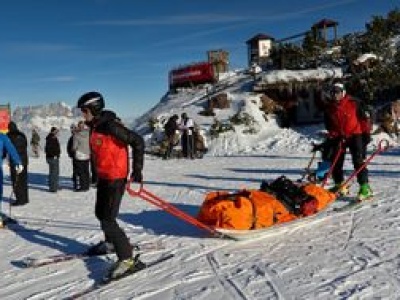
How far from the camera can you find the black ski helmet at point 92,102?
589 cm

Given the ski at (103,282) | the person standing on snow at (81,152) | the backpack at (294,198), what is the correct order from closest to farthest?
the ski at (103,282) → the backpack at (294,198) → the person standing on snow at (81,152)

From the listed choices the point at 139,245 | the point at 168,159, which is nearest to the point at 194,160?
the point at 168,159

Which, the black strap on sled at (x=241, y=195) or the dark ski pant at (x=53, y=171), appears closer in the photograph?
the black strap on sled at (x=241, y=195)

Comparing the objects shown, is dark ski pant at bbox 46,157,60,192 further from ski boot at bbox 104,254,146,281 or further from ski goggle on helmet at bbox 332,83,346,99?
Answer: ski boot at bbox 104,254,146,281

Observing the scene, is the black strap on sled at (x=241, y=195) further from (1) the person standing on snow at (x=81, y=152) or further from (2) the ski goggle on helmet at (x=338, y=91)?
(1) the person standing on snow at (x=81, y=152)

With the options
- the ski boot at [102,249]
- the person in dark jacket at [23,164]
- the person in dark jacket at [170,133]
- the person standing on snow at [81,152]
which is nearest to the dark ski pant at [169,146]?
the person in dark jacket at [170,133]

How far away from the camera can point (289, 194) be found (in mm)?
7656

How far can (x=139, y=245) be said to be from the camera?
7.36 metres

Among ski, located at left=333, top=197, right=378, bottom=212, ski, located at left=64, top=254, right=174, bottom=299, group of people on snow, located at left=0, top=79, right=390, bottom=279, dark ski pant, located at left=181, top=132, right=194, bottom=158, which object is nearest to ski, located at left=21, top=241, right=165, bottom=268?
group of people on snow, located at left=0, top=79, right=390, bottom=279

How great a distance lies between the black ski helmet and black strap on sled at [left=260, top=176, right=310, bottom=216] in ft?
8.85

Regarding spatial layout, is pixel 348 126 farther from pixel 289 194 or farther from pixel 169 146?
pixel 169 146

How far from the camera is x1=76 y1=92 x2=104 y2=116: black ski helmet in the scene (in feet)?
19.3

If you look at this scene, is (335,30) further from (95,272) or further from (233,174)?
(95,272)

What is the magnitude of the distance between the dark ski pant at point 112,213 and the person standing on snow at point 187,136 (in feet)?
49.2
